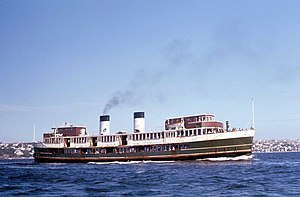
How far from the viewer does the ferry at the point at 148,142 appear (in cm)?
6475

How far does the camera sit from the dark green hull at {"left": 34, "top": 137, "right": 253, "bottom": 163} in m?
64.5

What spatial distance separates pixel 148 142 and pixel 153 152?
6.89 ft

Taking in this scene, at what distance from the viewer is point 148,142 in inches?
2881

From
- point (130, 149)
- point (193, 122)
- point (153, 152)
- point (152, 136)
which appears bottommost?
point (153, 152)

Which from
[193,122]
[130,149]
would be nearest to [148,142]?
[130,149]

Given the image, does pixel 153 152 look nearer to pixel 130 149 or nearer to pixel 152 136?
pixel 152 136

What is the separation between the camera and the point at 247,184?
3425 centimetres

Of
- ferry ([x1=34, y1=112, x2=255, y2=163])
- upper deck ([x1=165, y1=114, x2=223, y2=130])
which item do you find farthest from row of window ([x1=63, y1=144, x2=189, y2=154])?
upper deck ([x1=165, y1=114, x2=223, y2=130])

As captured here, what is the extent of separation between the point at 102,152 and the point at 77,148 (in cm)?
561

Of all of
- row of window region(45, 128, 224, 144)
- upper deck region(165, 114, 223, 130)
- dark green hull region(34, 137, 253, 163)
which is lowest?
dark green hull region(34, 137, 253, 163)

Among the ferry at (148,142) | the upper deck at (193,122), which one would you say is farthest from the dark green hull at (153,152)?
the upper deck at (193,122)

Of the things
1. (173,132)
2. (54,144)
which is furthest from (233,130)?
(54,144)

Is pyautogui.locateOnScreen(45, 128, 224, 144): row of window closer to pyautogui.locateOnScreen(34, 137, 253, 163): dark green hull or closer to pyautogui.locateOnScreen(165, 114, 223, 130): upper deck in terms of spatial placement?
pyautogui.locateOnScreen(165, 114, 223, 130): upper deck

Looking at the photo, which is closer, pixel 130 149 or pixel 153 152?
pixel 153 152
